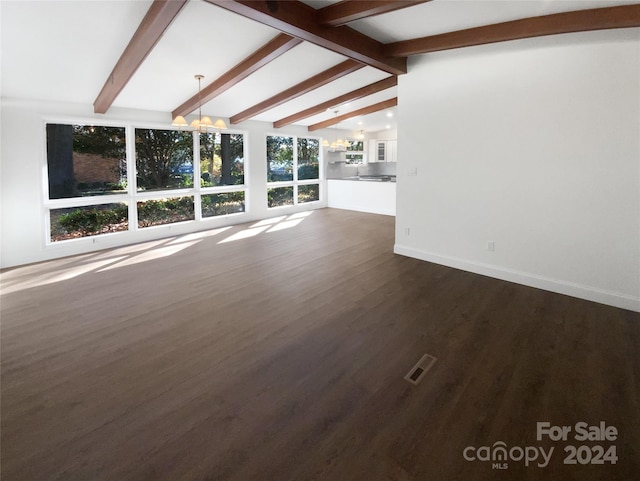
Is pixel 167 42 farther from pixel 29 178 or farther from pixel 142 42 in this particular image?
pixel 29 178

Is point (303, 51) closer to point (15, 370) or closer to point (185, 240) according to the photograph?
point (185, 240)

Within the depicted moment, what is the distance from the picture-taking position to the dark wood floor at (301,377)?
171cm

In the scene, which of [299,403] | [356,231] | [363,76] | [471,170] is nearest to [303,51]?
[363,76]

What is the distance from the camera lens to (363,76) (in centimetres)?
564

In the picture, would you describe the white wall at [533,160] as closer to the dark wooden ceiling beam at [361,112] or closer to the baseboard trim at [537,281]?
the baseboard trim at [537,281]

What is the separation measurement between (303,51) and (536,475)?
4.83m

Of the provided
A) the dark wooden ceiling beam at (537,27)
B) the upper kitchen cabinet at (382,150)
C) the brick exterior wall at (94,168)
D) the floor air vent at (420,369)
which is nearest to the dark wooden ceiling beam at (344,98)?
the dark wooden ceiling beam at (537,27)

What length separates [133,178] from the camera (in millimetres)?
6238

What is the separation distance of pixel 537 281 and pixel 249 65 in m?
4.46

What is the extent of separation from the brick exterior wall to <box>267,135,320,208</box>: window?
146 inches

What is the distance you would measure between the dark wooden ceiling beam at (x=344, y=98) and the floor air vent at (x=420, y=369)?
4711mm

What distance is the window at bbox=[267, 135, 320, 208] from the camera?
9.02m

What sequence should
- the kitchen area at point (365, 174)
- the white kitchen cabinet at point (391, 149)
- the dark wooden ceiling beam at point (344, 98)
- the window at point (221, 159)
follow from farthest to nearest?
1. the white kitchen cabinet at point (391, 149)
2. the kitchen area at point (365, 174)
3. the window at point (221, 159)
4. the dark wooden ceiling beam at point (344, 98)

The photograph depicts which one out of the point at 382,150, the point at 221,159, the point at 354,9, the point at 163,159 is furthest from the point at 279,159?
the point at 354,9
